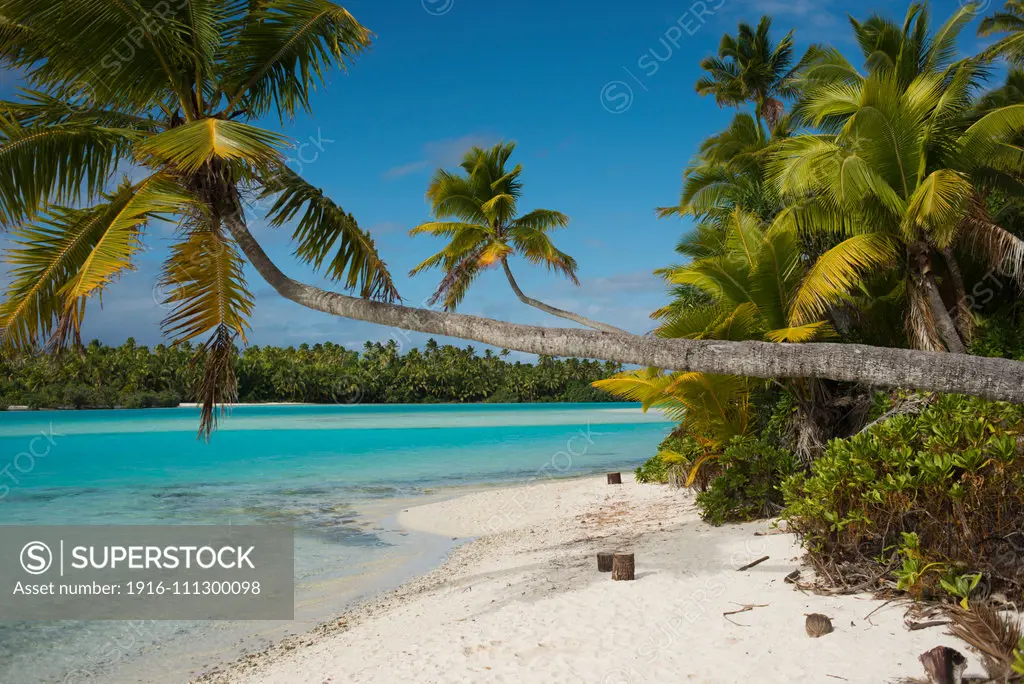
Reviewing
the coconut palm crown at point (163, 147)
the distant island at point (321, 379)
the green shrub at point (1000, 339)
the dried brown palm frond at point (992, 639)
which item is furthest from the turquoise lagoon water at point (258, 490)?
the distant island at point (321, 379)

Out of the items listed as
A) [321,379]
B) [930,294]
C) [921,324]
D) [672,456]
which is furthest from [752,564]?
[321,379]

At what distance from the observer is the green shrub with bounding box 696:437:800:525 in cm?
864

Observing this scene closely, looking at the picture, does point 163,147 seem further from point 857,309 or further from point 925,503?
point 857,309

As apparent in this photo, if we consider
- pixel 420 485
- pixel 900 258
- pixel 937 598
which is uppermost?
pixel 900 258

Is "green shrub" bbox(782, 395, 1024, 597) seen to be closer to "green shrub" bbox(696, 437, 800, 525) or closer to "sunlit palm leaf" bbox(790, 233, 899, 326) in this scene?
"green shrub" bbox(696, 437, 800, 525)

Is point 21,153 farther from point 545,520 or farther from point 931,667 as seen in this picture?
point 545,520

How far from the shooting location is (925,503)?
5191 mm

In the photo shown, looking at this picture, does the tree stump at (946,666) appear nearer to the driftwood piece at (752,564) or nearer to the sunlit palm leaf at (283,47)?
the driftwood piece at (752,564)

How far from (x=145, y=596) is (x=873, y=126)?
1161 centimetres

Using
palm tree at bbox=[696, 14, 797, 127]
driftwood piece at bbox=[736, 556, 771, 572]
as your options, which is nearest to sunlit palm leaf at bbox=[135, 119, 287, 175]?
driftwood piece at bbox=[736, 556, 771, 572]

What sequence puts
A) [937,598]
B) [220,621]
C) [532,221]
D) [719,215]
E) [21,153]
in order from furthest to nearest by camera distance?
1. [532,221]
2. [719,215]
3. [220,621]
4. [21,153]
5. [937,598]

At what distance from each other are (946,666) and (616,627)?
2.56m

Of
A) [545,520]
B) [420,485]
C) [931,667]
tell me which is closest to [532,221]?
[420,485]

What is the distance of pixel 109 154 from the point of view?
5926 mm
